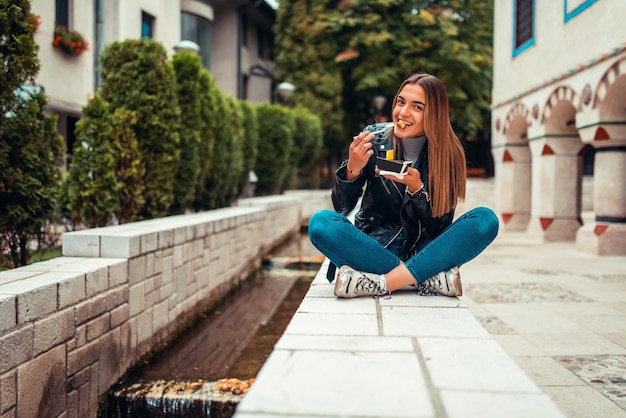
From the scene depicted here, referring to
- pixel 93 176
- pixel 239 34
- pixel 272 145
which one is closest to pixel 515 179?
pixel 272 145

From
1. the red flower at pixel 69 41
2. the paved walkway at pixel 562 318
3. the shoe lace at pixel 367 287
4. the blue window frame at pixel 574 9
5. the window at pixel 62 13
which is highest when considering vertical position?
the window at pixel 62 13

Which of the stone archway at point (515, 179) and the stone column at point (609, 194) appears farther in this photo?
the stone archway at point (515, 179)

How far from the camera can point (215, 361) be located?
181 inches

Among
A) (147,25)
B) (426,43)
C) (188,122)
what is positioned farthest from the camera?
(426,43)

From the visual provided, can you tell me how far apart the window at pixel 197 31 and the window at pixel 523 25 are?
9.73 metres

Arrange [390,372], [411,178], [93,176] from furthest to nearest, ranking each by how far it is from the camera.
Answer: [93,176] < [411,178] < [390,372]

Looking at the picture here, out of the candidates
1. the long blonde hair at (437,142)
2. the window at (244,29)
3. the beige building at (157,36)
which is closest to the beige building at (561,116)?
the long blonde hair at (437,142)

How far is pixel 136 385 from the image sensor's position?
13.0ft

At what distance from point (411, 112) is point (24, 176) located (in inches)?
119

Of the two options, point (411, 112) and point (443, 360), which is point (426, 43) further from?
point (443, 360)

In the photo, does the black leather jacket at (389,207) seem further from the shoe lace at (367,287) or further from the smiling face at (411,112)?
the shoe lace at (367,287)

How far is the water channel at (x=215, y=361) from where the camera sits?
12.0 feet

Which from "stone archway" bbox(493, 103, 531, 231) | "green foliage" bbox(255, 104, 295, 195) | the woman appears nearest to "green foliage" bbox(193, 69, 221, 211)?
"green foliage" bbox(255, 104, 295, 195)

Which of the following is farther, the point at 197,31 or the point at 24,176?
the point at 197,31
